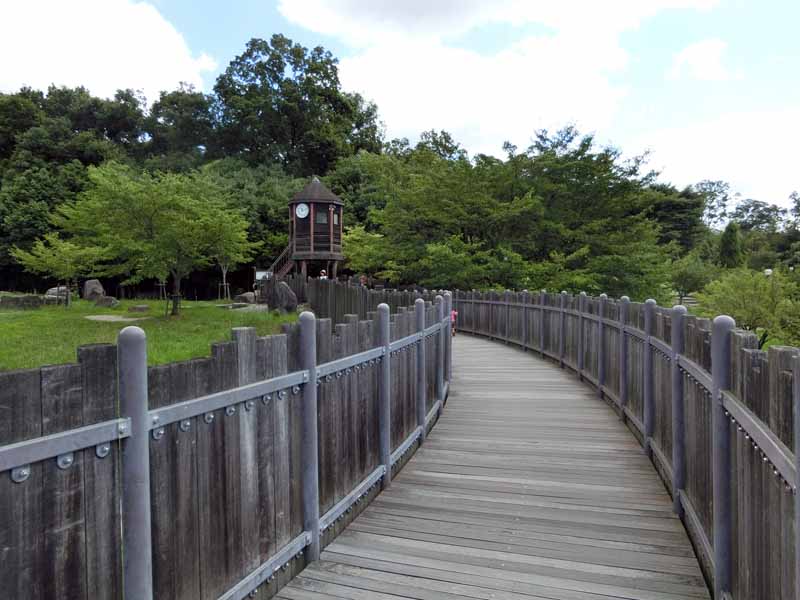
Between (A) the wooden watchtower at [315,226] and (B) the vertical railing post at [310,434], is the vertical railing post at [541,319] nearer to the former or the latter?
(B) the vertical railing post at [310,434]

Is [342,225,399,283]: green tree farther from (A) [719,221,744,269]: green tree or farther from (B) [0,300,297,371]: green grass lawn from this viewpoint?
(A) [719,221,744,269]: green tree

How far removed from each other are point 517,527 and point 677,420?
135 cm

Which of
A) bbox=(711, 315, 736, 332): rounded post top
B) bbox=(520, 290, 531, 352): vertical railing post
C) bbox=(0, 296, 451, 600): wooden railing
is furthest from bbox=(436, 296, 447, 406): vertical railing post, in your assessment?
bbox=(520, 290, 531, 352): vertical railing post

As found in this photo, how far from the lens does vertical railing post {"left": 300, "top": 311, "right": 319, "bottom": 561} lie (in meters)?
3.37

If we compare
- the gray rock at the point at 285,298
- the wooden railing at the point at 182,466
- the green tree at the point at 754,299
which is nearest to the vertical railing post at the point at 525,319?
the wooden railing at the point at 182,466

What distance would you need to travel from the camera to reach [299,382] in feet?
10.8

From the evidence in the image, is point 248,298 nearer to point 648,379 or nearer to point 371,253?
point 371,253

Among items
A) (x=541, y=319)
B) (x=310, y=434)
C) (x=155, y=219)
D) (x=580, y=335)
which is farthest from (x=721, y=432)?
(x=155, y=219)

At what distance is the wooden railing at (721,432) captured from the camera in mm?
2072

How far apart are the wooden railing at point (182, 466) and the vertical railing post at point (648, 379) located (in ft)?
9.18

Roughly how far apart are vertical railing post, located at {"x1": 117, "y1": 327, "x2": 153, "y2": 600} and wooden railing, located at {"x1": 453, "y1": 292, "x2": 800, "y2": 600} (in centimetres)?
206

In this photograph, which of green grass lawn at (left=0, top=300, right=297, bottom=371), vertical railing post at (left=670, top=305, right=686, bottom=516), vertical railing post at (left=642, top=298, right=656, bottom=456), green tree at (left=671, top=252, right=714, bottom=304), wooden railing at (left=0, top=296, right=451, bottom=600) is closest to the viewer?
wooden railing at (left=0, top=296, right=451, bottom=600)

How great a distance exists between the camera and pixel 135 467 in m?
2.08

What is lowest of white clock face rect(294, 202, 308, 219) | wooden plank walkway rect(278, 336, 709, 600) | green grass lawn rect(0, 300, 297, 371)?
wooden plank walkway rect(278, 336, 709, 600)
